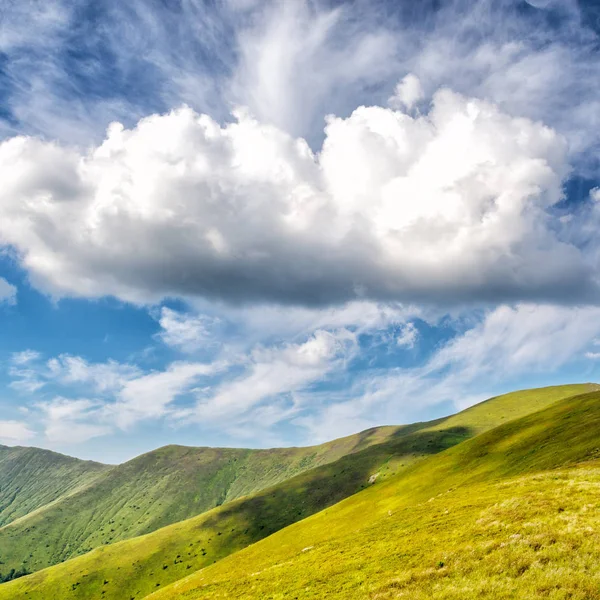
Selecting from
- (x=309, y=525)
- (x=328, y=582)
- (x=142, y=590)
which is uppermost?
(x=328, y=582)

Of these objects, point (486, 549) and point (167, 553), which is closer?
point (486, 549)

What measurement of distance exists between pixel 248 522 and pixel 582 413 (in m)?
155

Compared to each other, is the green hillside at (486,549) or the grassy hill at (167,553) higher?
the green hillside at (486,549)

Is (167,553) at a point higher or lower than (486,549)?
lower

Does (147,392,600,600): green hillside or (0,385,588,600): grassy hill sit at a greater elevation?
(147,392,600,600): green hillside

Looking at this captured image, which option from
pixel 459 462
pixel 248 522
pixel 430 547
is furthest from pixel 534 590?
pixel 248 522

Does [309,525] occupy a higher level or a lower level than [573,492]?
lower

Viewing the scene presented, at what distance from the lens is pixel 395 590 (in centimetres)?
2509

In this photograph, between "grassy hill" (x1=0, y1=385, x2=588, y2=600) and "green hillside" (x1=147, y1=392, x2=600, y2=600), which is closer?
"green hillside" (x1=147, y1=392, x2=600, y2=600)

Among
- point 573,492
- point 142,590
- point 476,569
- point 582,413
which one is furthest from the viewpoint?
point 142,590

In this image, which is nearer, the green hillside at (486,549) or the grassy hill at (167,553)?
the green hillside at (486,549)

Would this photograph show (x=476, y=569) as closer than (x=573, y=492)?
Yes

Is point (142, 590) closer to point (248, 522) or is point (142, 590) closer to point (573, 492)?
point (248, 522)

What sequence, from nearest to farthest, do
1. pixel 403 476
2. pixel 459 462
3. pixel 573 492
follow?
pixel 573 492, pixel 459 462, pixel 403 476
